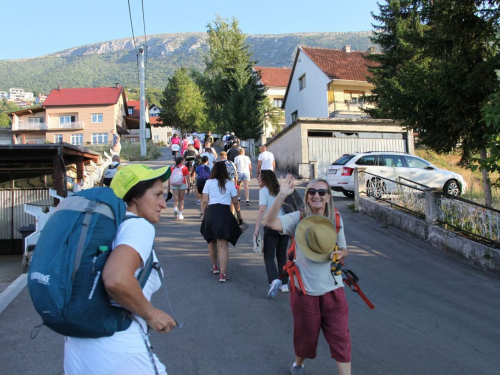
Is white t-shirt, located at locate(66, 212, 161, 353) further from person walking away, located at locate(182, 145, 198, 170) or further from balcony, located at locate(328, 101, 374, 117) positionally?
balcony, located at locate(328, 101, 374, 117)

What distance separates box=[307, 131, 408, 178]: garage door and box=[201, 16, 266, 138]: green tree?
14586 mm

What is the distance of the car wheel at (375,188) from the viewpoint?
12.3 m

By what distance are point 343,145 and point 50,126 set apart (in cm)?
5260

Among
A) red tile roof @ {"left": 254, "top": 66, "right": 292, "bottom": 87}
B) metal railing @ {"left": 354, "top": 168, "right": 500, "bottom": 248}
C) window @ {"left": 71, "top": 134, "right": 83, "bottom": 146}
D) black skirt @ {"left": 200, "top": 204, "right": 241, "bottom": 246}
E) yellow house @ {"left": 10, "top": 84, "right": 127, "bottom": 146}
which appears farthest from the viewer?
window @ {"left": 71, "top": 134, "right": 83, "bottom": 146}

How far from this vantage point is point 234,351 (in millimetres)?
4414

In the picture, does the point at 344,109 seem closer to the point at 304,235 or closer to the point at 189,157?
the point at 189,157

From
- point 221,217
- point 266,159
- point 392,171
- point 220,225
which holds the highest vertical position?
point 266,159

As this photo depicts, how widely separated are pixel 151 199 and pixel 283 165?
831 inches

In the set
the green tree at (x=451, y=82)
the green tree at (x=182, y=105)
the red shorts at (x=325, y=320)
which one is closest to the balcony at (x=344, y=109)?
the green tree at (x=451, y=82)

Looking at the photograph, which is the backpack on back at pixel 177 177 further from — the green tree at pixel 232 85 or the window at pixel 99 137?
the window at pixel 99 137

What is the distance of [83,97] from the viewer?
205 feet

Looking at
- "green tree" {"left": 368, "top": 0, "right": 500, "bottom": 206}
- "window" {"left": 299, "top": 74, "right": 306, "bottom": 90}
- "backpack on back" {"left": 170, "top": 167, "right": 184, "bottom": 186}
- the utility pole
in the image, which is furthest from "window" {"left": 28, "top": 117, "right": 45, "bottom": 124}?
"green tree" {"left": 368, "top": 0, "right": 500, "bottom": 206}

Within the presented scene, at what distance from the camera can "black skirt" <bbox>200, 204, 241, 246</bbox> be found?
6582 millimetres

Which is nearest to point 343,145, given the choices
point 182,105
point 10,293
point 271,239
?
point 271,239
